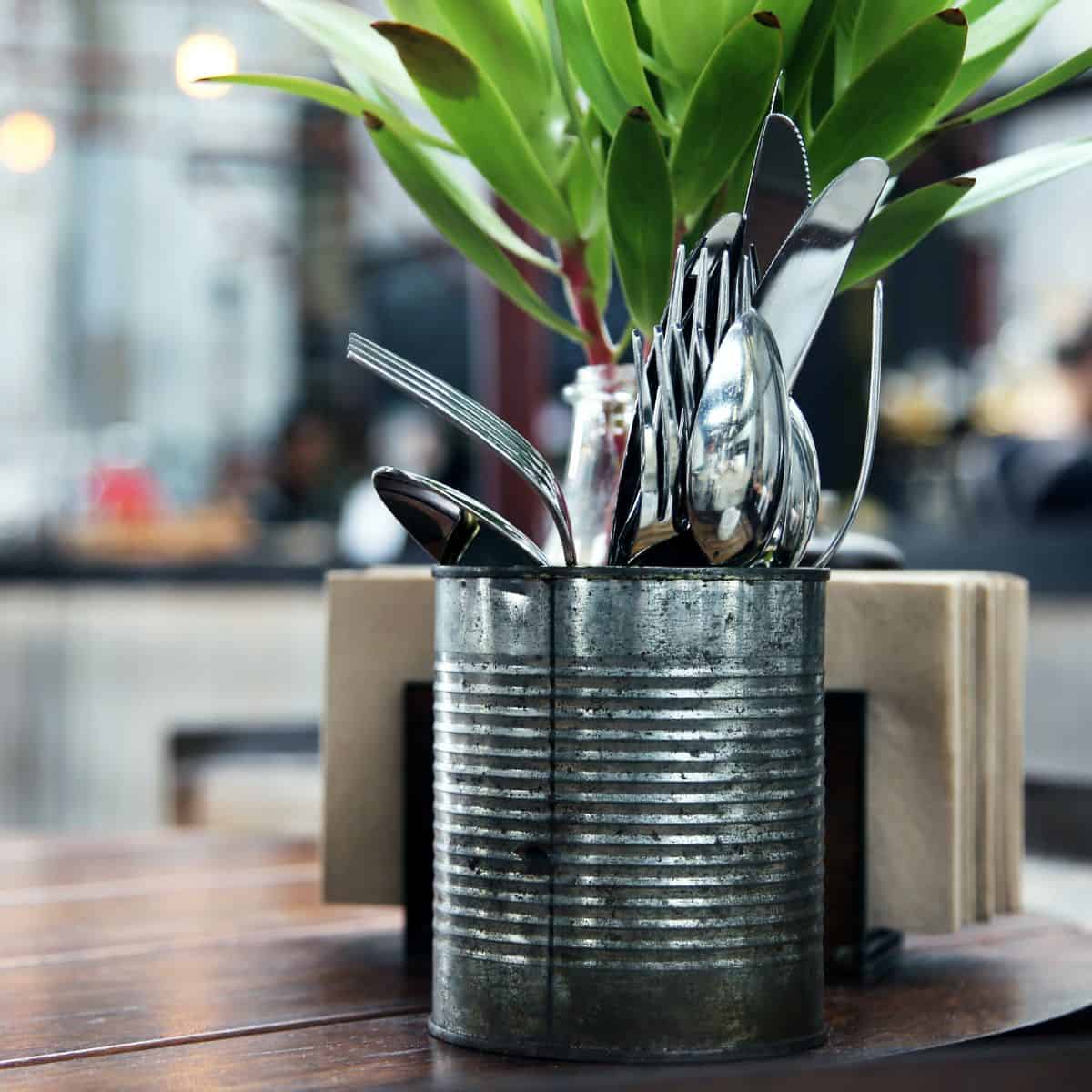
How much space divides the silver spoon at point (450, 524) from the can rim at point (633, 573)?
0.03m

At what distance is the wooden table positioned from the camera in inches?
21.2

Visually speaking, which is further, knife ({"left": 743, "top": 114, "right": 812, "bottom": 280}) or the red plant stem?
the red plant stem

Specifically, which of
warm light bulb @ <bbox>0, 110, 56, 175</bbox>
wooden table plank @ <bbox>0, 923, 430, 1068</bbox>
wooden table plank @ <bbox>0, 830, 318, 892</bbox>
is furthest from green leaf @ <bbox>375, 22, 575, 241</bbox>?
warm light bulb @ <bbox>0, 110, 56, 175</bbox>

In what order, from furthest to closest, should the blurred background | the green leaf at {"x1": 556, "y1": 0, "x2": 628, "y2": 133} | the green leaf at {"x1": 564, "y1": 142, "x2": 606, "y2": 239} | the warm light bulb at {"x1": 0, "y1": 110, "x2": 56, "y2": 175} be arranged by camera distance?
1. the warm light bulb at {"x1": 0, "y1": 110, "x2": 56, "y2": 175}
2. the blurred background
3. the green leaf at {"x1": 564, "y1": 142, "x2": 606, "y2": 239}
4. the green leaf at {"x1": 556, "y1": 0, "x2": 628, "y2": 133}

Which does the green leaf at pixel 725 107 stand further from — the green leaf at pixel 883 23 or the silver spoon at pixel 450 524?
the silver spoon at pixel 450 524

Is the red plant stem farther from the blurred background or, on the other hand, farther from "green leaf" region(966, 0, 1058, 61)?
the blurred background

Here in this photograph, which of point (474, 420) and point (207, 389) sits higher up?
point (207, 389)

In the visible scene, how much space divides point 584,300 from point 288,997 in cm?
34

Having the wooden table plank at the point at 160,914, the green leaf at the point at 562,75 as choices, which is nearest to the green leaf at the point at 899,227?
the green leaf at the point at 562,75

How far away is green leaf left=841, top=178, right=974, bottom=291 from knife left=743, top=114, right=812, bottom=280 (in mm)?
49

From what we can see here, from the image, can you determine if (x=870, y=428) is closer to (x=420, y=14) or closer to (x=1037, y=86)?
(x=1037, y=86)

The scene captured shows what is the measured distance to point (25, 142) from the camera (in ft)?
15.5

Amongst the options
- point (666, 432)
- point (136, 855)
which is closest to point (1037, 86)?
point (666, 432)

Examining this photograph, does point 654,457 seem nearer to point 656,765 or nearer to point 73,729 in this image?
point 656,765
